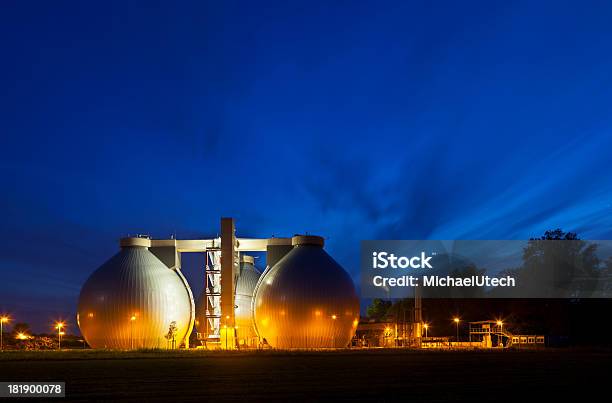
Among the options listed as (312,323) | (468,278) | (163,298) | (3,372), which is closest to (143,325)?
(163,298)

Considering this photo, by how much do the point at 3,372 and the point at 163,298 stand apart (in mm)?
38695

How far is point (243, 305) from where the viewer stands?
78188 mm

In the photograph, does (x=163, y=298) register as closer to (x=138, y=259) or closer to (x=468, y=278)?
(x=138, y=259)

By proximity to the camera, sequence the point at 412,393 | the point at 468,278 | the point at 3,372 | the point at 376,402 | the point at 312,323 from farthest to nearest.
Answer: the point at 468,278
the point at 312,323
the point at 3,372
the point at 412,393
the point at 376,402

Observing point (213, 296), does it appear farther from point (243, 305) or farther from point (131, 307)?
point (131, 307)

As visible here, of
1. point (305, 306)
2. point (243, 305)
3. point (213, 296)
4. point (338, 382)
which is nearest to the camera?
point (338, 382)

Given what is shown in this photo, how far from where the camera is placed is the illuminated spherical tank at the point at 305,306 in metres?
65.9

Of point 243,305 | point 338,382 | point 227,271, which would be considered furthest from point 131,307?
point 338,382

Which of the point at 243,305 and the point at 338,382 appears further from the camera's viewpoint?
the point at 243,305

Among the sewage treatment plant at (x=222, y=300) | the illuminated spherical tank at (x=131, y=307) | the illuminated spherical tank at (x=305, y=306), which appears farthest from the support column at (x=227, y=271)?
the illuminated spherical tank at (x=131, y=307)

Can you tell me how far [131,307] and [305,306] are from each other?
17.9m

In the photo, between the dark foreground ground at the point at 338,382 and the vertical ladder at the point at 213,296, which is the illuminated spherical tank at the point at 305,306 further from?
the dark foreground ground at the point at 338,382

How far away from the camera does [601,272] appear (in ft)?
271

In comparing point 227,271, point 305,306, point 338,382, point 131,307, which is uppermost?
point 227,271
